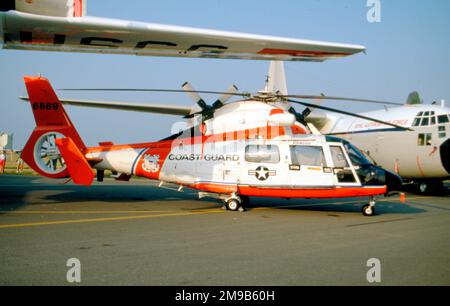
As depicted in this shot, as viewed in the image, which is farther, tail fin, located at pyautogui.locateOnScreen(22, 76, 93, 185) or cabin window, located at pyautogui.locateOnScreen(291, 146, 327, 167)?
tail fin, located at pyautogui.locateOnScreen(22, 76, 93, 185)

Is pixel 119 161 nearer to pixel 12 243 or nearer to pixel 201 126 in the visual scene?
pixel 201 126

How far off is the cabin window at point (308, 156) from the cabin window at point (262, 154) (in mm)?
518

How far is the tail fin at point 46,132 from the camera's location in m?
14.2

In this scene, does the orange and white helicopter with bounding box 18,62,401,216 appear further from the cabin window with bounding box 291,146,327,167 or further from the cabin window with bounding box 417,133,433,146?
the cabin window with bounding box 417,133,433,146

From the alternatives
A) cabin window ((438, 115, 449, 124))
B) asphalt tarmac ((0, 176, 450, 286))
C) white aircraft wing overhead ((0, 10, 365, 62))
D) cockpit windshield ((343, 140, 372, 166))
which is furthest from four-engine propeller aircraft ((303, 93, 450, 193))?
white aircraft wing overhead ((0, 10, 365, 62))

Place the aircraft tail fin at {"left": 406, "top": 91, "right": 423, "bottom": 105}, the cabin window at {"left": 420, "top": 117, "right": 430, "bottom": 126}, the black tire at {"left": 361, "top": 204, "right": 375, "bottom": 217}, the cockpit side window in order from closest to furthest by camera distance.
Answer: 1. the black tire at {"left": 361, "top": 204, "right": 375, "bottom": 217}
2. the cockpit side window
3. the cabin window at {"left": 420, "top": 117, "right": 430, "bottom": 126}
4. the aircraft tail fin at {"left": 406, "top": 91, "right": 423, "bottom": 105}

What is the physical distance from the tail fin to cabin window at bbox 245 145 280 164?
557cm

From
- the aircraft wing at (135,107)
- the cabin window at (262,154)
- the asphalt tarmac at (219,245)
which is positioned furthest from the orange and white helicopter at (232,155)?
the aircraft wing at (135,107)

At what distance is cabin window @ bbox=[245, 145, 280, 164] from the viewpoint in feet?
42.4

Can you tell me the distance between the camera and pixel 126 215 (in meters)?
11.9

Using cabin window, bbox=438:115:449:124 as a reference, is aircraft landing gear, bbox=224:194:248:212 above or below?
below

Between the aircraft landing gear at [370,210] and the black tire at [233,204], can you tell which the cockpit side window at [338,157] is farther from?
the black tire at [233,204]

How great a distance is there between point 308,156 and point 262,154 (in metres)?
1.39
